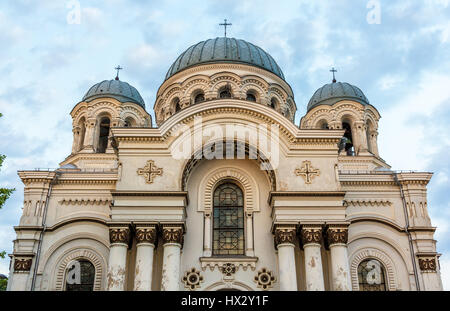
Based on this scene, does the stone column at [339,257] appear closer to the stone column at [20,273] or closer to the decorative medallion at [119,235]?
the decorative medallion at [119,235]

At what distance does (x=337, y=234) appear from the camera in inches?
691

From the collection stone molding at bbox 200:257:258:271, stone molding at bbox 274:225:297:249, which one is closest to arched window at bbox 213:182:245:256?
stone molding at bbox 200:257:258:271

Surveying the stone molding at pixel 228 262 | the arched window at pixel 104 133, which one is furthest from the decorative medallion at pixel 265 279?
the arched window at pixel 104 133

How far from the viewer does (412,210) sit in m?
19.6

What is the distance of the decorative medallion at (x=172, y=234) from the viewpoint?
17.5 metres

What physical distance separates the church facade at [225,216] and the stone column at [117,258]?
36 millimetres

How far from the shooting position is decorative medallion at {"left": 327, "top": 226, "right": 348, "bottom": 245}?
17.5 metres

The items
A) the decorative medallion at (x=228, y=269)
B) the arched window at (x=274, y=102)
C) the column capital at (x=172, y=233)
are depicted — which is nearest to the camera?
the column capital at (x=172, y=233)

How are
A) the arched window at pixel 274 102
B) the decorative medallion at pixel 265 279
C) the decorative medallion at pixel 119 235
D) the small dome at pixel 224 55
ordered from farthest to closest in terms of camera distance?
the small dome at pixel 224 55
the arched window at pixel 274 102
the decorative medallion at pixel 265 279
the decorative medallion at pixel 119 235

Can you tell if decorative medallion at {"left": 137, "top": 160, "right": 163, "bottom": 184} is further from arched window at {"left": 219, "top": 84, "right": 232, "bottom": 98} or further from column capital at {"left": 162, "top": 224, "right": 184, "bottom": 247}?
arched window at {"left": 219, "top": 84, "right": 232, "bottom": 98}

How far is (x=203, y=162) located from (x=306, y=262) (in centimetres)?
576

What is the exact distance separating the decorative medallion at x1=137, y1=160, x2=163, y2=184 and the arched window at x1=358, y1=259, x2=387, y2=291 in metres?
8.71

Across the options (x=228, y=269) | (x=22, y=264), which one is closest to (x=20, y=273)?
(x=22, y=264)
